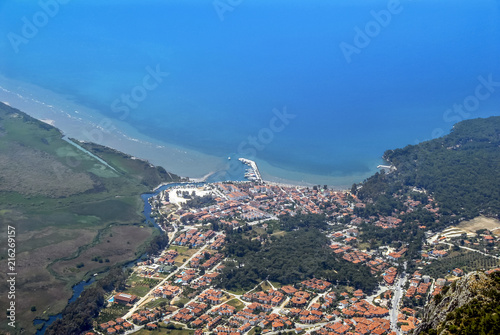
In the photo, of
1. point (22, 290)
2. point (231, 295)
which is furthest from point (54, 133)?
point (231, 295)

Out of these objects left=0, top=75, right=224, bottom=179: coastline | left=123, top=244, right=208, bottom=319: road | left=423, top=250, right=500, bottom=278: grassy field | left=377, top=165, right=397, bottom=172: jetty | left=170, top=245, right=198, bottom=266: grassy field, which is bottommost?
left=123, top=244, right=208, bottom=319: road

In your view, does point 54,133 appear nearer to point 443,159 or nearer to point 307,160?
point 307,160

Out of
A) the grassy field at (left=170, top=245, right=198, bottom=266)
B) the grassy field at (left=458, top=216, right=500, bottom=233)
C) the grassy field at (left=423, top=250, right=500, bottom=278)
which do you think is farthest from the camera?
the grassy field at (left=458, top=216, right=500, bottom=233)

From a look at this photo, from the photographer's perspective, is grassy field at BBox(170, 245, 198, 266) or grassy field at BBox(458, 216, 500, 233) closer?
grassy field at BBox(170, 245, 198, 266)

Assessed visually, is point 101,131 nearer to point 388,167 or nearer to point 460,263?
point 388,167

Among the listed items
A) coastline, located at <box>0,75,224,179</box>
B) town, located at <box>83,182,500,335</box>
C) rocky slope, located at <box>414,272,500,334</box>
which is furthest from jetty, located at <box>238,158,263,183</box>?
rocky slope, located at <box>414,272,500,334</box>

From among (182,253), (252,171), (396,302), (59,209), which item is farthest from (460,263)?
(59,209)

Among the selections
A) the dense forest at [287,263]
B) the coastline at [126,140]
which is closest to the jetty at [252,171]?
the coastline at [126,140]

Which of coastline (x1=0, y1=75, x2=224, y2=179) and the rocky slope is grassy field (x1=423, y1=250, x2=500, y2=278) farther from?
coastline (x1=0, y1=75, x2=224, y2=179)
